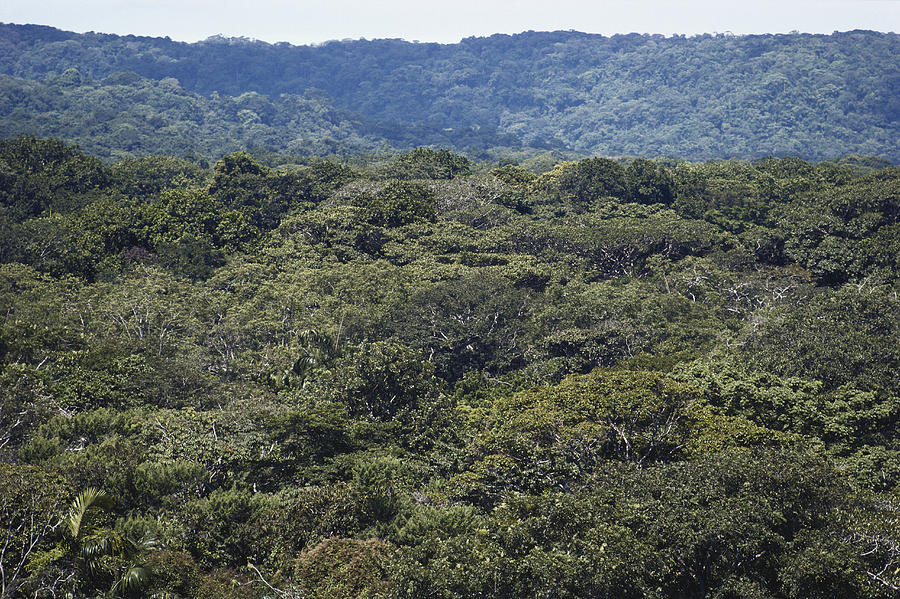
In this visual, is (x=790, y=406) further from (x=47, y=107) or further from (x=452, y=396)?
(x=47, y=107)

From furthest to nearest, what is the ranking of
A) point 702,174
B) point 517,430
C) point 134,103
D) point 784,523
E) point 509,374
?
point 134,103, point 702,174, point 509,374, point 517,430, point 784,523

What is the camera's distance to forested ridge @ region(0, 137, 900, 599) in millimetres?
14469

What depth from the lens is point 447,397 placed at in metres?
27.2

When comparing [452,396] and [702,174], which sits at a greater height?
[702,174]

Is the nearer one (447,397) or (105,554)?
(105,554)

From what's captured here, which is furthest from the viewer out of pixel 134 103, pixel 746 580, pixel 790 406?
pixel 134 103

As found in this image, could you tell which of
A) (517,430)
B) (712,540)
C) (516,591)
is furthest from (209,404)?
(712,540)

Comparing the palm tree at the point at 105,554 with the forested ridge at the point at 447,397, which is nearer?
the palm tree at the point at 105,554

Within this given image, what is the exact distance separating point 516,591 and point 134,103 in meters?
174

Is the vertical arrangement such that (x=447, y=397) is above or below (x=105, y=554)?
below

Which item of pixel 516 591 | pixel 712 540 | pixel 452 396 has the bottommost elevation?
pixel 452 396

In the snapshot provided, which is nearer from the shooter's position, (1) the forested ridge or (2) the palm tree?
(2) the palm tree

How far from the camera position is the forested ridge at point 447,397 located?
14.5 meters

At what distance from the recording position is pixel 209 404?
86.1ft
